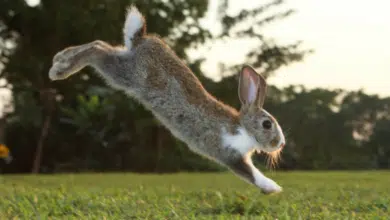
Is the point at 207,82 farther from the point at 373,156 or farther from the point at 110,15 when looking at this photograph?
the point at 373,156

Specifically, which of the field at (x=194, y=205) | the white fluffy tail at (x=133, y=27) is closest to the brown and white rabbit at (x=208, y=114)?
the white fluffy tail at (x=133, y=27)

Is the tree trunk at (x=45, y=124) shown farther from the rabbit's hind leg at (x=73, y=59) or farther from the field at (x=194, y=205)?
the rabbit's hind leg at (x=73, y=59)

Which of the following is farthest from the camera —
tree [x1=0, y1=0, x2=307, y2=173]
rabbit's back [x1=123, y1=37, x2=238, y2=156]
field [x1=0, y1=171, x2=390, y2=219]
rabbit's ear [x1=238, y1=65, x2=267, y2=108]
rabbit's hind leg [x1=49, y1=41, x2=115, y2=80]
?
tree [x1=0, y1=0, x2=307, y2=173]

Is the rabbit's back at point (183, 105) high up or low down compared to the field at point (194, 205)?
up

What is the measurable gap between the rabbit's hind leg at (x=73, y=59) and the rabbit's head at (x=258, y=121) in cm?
141

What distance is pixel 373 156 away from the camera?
15086 mm

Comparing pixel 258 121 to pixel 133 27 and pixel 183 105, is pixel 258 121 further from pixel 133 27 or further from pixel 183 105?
pixel 133 27

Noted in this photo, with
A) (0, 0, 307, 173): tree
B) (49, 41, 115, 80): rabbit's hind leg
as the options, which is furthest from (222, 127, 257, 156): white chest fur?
(0, 0, 307, 173): tree

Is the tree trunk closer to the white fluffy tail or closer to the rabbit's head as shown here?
the white fluffy tail

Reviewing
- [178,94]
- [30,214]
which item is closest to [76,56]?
[178,94]

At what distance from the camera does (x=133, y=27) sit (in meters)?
4.96

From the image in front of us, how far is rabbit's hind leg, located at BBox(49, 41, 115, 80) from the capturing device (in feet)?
15.7

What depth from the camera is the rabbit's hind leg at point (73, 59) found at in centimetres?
480

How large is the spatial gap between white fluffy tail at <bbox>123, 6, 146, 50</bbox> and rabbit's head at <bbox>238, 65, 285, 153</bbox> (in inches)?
47.4
